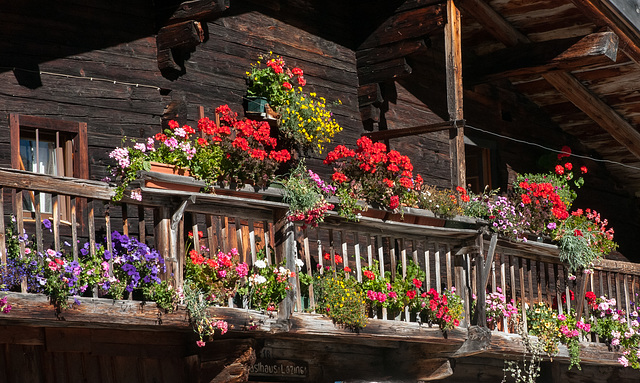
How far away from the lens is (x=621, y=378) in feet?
50.6

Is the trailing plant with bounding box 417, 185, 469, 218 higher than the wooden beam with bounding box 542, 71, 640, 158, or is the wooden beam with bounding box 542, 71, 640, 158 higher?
the wooden beam with bounding box 542, 71, 640, 158

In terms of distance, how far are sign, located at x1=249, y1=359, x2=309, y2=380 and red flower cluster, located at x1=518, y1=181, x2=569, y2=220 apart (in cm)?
335

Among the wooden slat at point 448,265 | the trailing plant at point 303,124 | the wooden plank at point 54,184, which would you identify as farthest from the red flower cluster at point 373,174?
the wooden plank at point 54,184

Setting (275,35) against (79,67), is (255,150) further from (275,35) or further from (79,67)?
(275,35)

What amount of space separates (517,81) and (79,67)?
767 centimetres

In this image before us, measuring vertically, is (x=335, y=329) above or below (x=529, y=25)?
below

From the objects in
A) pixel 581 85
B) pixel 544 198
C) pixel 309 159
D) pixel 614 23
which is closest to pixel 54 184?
pixel 309 159

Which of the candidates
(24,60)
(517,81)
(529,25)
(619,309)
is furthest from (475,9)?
(24,60)

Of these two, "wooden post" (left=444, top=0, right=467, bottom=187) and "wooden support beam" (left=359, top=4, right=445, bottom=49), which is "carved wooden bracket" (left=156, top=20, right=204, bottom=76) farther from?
"wooden post" (left=444, top=0, right=467, bottom=187)

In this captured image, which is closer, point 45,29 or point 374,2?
point 45,29

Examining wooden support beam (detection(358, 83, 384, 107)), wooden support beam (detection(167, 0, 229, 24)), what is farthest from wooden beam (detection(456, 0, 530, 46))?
wooden support beam (detection(167, 0, 229, 24))

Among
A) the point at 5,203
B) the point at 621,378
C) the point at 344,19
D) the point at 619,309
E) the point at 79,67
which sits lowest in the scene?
the point at 621,378

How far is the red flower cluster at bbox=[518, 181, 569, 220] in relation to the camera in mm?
12445

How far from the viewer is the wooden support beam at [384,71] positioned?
1277 cm
